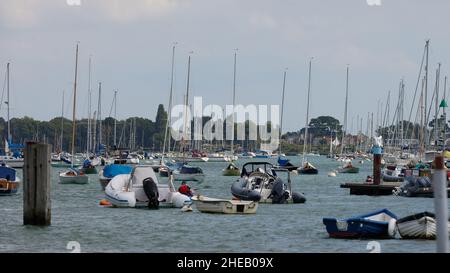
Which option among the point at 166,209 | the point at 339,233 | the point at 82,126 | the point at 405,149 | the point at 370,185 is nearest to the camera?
the point at 339,233

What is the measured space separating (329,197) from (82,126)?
10300cm

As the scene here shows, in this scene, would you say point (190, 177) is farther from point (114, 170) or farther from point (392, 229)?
point (392, 229)

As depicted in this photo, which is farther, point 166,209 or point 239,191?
point 239,191

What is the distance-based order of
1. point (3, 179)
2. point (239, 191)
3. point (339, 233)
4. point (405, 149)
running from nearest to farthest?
point (339, 233)
point (239, 191)
point (3, 179)
point (405, 149)

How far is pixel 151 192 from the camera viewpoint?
5003 cm

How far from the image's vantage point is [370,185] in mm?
68812

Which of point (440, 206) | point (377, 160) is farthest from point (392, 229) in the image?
point (377, 160)

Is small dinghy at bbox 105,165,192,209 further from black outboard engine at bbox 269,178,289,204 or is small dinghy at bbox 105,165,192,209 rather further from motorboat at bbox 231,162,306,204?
black outboard engine at bbox 269,178,289,204

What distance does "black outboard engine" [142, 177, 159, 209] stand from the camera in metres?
49.8

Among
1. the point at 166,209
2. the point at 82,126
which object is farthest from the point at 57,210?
the point at 82,126

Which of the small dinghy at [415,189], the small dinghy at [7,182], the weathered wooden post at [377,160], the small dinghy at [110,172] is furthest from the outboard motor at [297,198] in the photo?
the small dinghy at [7,182]

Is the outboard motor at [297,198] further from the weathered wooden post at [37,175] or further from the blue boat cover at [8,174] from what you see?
the weathered wooden post at [37,175]

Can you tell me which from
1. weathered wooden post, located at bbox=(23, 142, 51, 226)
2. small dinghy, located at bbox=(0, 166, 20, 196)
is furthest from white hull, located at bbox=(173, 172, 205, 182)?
weathered wooden post, located at bbox=(23, 142, 51, 226)
